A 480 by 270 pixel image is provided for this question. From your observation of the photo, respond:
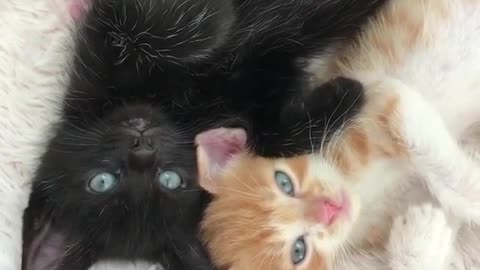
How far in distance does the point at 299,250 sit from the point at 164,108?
0.36 meters

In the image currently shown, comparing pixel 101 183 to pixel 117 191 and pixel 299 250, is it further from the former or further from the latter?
pixel 299 250

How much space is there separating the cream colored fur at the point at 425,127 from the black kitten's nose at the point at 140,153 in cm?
31

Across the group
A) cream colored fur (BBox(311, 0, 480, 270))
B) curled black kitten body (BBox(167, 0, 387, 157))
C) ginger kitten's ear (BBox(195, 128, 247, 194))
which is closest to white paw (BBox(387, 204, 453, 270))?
cream colored fur (BBox(311, 0, 480, 270))

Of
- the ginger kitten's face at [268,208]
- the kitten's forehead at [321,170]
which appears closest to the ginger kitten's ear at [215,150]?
the ginger kitten's face at [268,208]

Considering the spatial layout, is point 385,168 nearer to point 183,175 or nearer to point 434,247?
point 434,247

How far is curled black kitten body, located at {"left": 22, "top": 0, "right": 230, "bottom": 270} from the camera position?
53.2 inches

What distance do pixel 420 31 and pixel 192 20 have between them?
435 mm

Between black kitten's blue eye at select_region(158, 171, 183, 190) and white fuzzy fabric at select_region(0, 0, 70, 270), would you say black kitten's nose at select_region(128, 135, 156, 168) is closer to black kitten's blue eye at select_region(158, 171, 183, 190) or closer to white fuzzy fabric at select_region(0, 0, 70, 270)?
black kitten's blue eye at select_region(158, 171, 183, 190)

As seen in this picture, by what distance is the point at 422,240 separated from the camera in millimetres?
1415

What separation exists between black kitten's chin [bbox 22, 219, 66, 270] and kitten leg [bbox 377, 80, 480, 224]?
0.64 m

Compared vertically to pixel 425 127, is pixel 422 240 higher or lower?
lower

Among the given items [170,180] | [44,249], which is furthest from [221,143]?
[44,249]

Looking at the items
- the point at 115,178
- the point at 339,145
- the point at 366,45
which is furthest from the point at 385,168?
the point at 115,178

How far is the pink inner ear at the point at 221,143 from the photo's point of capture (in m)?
1.41
